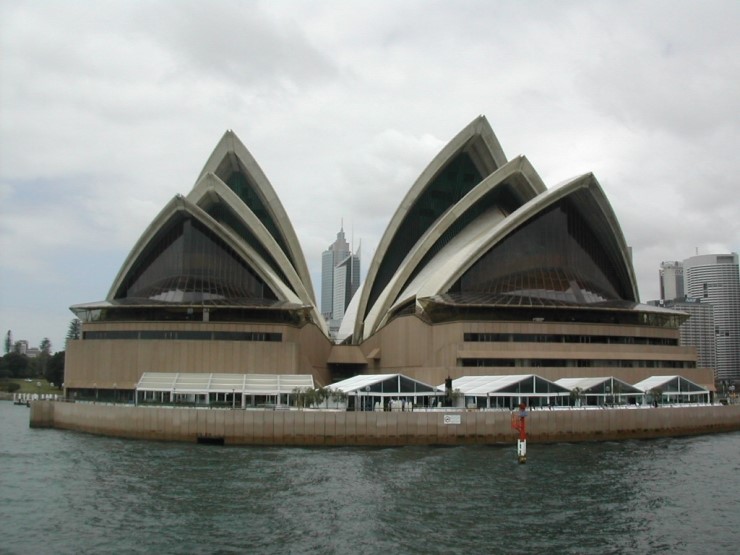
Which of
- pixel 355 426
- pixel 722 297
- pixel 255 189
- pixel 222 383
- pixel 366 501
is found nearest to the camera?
pixel 366 501

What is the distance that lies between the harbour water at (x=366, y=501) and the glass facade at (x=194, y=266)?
71.4 ft

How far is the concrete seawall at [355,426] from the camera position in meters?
39.7

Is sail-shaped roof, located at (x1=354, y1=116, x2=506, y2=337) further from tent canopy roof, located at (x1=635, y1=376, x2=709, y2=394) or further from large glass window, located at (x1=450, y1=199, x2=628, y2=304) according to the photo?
tent canopy roof, located at (x1=635, y1=376, x2=709, y2=394)

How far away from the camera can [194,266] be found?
58.4 meters

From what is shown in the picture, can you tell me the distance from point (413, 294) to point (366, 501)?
3494 centimetres

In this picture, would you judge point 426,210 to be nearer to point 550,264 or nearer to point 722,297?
point 550,264

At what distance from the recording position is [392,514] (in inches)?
906

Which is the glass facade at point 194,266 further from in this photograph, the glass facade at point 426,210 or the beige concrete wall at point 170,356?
the glass facade at point 426,210

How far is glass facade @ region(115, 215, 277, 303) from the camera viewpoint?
57719 millimetres

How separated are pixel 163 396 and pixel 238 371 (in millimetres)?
5205

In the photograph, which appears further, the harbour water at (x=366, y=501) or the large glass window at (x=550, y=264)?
the large glass window at (x=550, y=264)

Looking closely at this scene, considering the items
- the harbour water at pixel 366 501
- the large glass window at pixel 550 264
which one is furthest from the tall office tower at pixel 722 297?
the harbour water at pixel 366 501

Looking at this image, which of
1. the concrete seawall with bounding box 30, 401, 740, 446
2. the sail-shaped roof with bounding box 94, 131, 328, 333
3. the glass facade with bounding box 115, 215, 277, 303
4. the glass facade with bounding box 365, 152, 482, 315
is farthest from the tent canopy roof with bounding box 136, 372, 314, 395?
the glass facade with bounding box 365, 152, 482, 315

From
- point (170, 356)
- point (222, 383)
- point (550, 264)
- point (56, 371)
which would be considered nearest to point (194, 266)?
point (170, 356)
